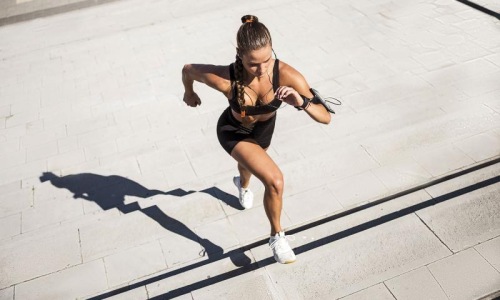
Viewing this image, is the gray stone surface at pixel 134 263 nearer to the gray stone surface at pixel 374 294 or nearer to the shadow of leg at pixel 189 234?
the shadow of leg at pixel 189 234

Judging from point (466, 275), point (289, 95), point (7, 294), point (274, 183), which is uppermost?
point (289, 95)

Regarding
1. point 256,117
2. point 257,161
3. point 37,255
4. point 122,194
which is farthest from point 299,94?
point 37,255

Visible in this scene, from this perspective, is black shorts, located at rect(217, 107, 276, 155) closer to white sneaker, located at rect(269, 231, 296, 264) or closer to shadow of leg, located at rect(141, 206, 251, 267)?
white sneaker, located at rect(269, 231, 296, 264)

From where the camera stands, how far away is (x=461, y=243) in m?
4.03

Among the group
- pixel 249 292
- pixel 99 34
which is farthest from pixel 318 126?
pixel 99 34

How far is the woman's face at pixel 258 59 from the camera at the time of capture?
120 inches

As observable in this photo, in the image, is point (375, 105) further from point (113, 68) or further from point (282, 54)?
point (113, 68)

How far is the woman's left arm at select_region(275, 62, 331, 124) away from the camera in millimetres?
3031

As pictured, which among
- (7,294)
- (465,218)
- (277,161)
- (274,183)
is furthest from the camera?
(277,161)

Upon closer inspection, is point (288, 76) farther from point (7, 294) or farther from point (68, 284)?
point (7, 294)

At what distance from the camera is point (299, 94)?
329 centimetres

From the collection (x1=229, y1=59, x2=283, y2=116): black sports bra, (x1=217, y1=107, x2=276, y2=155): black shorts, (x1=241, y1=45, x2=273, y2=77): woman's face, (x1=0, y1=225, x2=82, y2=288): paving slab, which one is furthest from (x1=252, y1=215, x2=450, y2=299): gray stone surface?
(x1=0, y1=225, x2=82, y2=288): paving slab

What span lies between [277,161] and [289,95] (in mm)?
2563

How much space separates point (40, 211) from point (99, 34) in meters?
6.43
